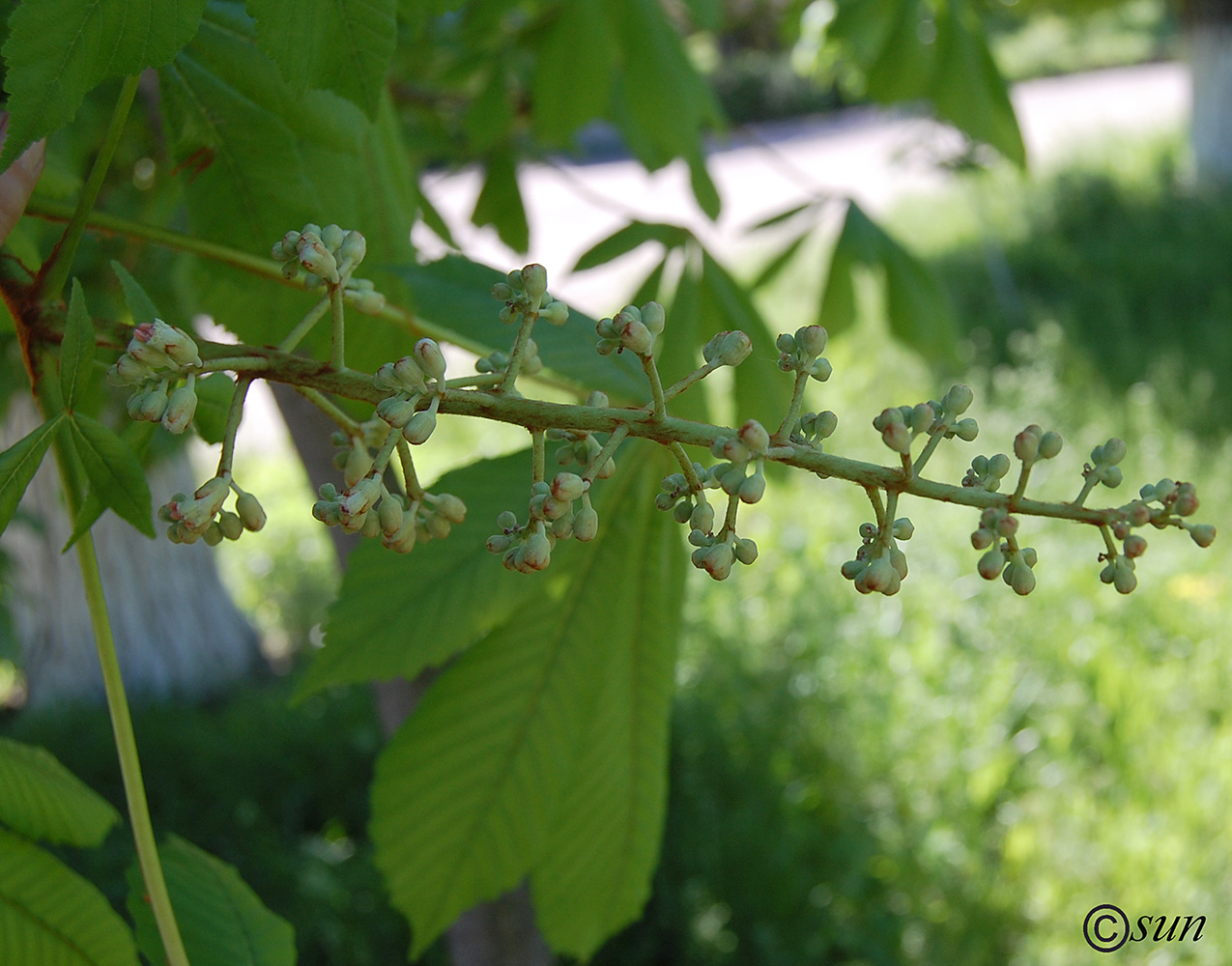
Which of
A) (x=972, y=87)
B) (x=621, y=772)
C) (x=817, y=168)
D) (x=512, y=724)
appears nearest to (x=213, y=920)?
(x=512, y=724)

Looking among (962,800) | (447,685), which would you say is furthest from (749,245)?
(447,685)

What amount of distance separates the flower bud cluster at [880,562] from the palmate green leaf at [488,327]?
0.35m

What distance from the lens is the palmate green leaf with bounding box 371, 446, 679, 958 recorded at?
891 mm

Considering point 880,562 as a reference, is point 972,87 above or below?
below

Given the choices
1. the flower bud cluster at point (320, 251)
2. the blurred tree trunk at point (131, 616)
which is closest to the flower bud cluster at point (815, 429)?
the flower bud cluster at point (320, 251)

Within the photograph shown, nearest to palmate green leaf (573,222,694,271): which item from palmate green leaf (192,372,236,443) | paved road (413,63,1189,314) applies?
palmate green leaf (192,372,236,443)

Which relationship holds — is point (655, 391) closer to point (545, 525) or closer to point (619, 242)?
point (545, 525)

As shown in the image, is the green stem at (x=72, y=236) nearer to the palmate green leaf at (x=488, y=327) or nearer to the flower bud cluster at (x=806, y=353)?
the palmate green leaf at (x=488, y=327)

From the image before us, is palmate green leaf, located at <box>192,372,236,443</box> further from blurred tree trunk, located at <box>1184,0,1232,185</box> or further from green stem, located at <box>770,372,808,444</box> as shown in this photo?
blurred tree trunk, located at <box>1184,0,1232,185</box>

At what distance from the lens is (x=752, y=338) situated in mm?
1298

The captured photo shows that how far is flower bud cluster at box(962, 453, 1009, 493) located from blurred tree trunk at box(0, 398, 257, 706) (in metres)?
3.94

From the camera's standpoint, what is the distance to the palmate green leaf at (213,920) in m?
0.70

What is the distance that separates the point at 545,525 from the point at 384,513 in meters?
0.07

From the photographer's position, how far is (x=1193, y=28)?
810 cm
